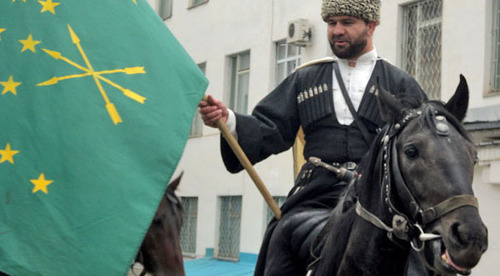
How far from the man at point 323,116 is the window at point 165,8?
19749 mm

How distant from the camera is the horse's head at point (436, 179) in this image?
14.6 ft

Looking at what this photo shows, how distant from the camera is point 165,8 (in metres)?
26.4

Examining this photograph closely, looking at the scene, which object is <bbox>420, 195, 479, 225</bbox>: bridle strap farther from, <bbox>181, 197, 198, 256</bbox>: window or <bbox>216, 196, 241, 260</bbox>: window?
<bbox>181, 197, 198, 256</bbox>: window

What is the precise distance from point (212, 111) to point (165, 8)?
67.3ft

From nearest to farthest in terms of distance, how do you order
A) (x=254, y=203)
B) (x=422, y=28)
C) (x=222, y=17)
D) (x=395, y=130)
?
(x=395, y=130) < (x=422, y=28) < (x=254, y=203) < (x=222, y=17)

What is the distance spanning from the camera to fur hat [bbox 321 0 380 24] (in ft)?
19.9

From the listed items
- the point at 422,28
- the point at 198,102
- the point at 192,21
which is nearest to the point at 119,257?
the point at 198,102

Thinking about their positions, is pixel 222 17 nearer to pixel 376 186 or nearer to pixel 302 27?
pixel 302 27

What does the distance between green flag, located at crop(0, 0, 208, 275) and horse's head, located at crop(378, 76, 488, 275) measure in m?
1.43

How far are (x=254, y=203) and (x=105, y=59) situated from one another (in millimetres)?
15026

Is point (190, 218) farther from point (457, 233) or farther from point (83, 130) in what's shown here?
point (457, 233)

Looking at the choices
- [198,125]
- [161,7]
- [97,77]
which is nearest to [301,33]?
[198,125]

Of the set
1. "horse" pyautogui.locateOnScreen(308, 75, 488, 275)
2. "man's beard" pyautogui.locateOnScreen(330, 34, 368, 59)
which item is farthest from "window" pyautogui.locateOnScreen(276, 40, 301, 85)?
"horse" pyautogui.locateOnScreen(308, 75, 488, 275)

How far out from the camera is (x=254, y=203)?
20875 mm
